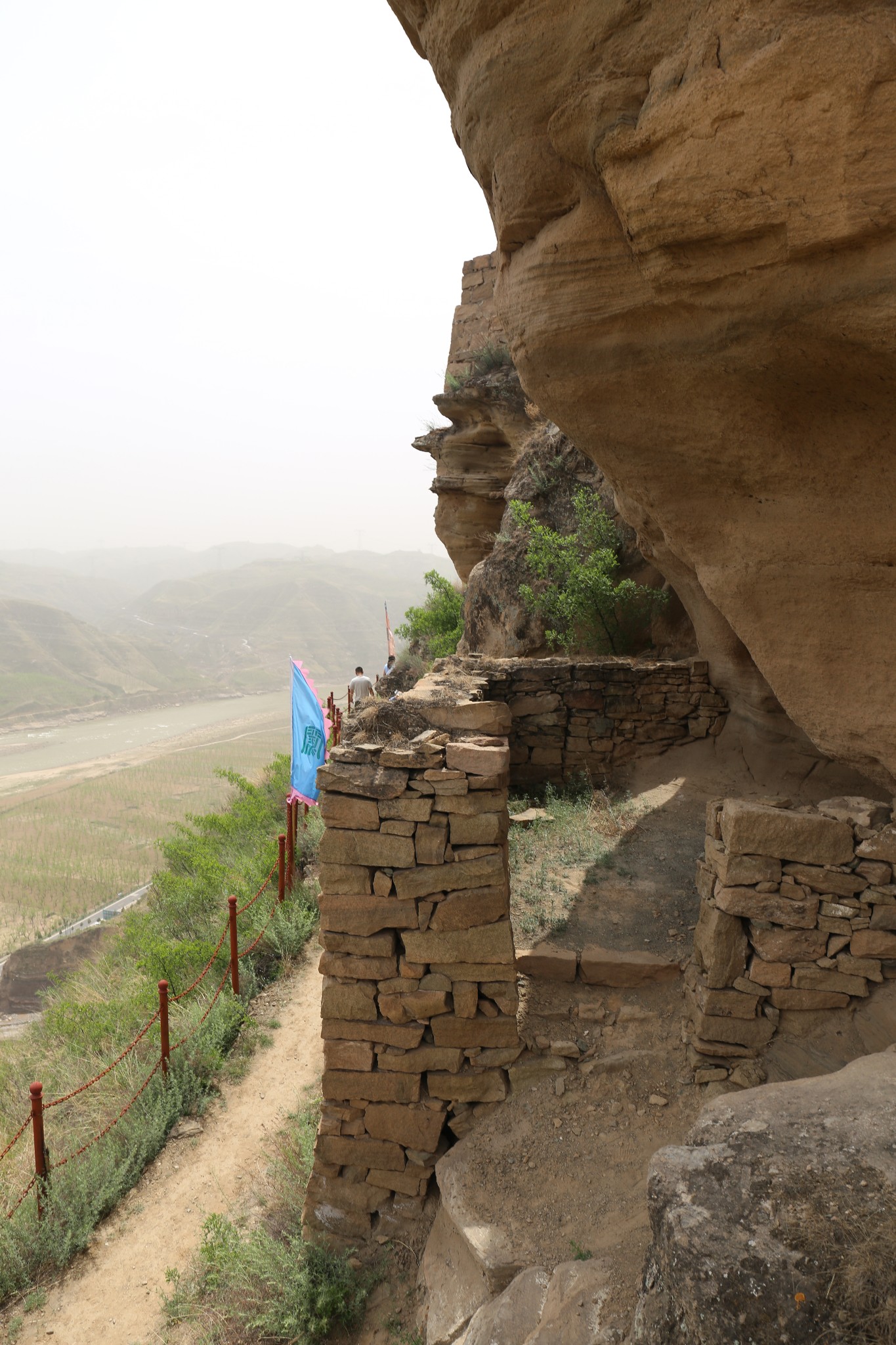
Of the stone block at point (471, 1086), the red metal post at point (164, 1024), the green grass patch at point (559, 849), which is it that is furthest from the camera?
the green grass patch at point (559, 849)

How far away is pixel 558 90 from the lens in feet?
13.4

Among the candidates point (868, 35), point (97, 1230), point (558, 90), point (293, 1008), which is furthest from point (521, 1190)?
point (558, 90)

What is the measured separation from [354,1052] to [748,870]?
2564 mm

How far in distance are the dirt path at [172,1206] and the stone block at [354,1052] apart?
1.58m

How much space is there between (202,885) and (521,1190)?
272 inches

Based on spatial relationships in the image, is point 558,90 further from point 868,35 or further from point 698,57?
point 868,35

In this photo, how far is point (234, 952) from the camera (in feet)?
23.7

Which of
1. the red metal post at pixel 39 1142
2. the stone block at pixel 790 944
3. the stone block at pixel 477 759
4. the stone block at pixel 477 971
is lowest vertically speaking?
the red metal post at pixel 39 1142

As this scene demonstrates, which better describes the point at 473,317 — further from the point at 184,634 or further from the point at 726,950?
the point at 184,634

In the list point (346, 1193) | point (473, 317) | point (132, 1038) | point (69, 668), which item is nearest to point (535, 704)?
point (132, 1038)

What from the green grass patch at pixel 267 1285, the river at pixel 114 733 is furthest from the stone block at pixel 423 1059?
the river at pixel 114 733

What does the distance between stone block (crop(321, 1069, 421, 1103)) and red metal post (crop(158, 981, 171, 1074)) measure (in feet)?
6.61

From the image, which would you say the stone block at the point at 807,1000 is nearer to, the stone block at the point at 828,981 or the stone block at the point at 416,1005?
the stone block at the point at 828,981

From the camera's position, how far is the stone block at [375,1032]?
4.55 metres
